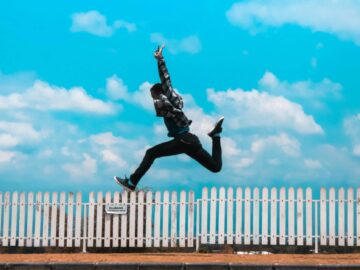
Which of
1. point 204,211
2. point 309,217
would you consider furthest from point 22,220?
point 309,217

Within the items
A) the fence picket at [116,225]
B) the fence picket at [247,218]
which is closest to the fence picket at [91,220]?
the fence picket at [116,225]

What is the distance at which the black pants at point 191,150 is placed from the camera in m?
12.7

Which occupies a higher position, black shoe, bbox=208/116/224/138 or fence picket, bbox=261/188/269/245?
black shoe, bbox=208/116/224/138

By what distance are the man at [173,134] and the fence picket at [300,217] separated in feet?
20.7

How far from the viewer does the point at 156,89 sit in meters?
13.1

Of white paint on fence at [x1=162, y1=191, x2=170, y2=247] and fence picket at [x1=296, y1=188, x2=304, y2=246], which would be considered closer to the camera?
fence picket at [x1=296, y1=188, x2=304, y2=246]

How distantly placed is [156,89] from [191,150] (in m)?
1.45

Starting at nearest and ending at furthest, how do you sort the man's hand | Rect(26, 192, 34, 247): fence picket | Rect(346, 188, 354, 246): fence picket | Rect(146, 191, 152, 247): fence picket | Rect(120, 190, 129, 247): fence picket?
1. the man's hand
2. Rect(346, 188, 354, 246): fence picket
3. Rect(146, 191, 152, 247): fence picket
4. Rect(120, 190, 129, 247): fence picket
5. Rect(26, 192, 34, 247): fence picket

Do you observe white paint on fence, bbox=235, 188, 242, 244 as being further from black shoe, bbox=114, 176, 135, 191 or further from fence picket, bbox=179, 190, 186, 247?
black shoe, bbox=114, 176, 135, 191

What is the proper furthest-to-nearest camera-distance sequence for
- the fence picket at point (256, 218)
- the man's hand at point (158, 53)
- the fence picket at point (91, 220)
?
1. the fence picket at point (91, 220)
2. the fence picket at point (256, 218)
3. the man's hand at point (158, 53)

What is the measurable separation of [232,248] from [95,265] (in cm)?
749

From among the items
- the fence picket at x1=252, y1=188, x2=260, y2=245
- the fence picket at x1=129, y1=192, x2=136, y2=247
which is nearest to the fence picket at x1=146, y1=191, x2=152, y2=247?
the fence picket at x1=129, y1=192, x2=136, y2=247

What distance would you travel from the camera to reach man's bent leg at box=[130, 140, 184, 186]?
42.1ft

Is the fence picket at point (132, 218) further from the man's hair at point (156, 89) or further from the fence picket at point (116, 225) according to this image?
the man's hair at point (156, 89)
